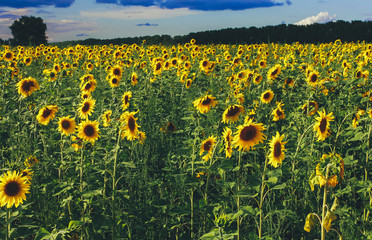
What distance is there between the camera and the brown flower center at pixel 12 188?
2.07 metres

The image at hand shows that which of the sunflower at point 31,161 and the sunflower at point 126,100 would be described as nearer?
the sunflower at point 31,161

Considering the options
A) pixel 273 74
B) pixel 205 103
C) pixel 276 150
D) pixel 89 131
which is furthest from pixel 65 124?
pixel 273 74

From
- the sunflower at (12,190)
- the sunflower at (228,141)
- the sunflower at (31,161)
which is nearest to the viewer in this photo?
the sunflower at (12,190)

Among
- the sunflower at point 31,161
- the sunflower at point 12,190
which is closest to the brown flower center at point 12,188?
the sunflower at point 12,190

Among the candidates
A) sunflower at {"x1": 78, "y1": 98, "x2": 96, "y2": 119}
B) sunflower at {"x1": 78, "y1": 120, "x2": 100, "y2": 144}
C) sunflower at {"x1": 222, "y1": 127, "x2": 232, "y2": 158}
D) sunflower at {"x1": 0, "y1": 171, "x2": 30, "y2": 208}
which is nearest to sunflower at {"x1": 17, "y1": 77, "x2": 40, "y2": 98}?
sunflower at {"x1": 78, "y1": 98, "x2": 96, "y2": 119}

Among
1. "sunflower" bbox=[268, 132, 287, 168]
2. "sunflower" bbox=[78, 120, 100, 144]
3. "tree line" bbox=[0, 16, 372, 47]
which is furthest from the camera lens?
"tree line" bbox=[0, 16, 372, 47]

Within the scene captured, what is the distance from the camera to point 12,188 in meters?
2.10

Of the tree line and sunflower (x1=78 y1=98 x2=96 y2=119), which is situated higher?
the tree line

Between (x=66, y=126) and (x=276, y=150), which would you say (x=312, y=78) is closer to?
(x=276, y=150)

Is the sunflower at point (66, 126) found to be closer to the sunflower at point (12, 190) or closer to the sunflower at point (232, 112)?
the sunflower at point (12, 190)

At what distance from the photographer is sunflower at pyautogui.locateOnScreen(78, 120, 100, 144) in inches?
104

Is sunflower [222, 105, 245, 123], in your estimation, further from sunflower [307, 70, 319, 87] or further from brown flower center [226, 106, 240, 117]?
sunflower [307, 70, 319, 87]

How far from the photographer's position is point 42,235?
1821 mm

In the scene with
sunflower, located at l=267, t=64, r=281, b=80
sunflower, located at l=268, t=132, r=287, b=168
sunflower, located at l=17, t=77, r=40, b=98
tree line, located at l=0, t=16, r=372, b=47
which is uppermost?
tree line, located at l=0, t=16, r=372, b=47
